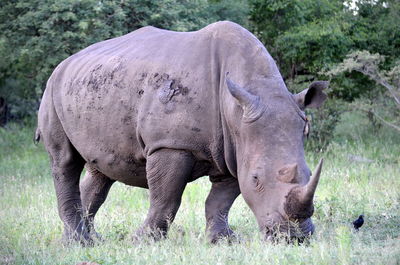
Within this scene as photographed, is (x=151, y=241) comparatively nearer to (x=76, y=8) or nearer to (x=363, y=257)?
(x=363, y=257)

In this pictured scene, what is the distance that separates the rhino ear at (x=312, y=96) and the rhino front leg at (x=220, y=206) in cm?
120

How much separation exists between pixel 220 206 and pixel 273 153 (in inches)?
54.6

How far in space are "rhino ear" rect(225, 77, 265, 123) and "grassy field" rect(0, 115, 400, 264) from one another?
100cm

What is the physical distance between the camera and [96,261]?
18.8ft

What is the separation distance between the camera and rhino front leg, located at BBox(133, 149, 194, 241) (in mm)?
6543

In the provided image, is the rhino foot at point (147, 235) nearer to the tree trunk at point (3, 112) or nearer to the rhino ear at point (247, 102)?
the rhino ear at point (247, 102)

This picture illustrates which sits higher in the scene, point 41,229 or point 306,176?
point 306,176

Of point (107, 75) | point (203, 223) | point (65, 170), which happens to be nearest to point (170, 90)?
point (107, 75)

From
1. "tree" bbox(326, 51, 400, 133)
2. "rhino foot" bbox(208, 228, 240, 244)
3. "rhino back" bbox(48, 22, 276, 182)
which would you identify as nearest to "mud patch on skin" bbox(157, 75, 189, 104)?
"rhino back" bbox(48, 22, 276, 182)

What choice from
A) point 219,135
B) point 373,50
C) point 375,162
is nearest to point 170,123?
point 219,135

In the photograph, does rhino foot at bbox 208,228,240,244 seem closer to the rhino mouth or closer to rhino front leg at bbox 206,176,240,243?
rhino front leg at bbox 206,176,240,243

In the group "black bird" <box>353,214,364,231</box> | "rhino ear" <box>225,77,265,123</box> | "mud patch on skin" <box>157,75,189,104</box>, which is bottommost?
"black bird" <box>353,214,364,231</box>

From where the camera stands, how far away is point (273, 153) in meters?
6.00

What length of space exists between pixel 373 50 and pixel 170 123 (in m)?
10.6
